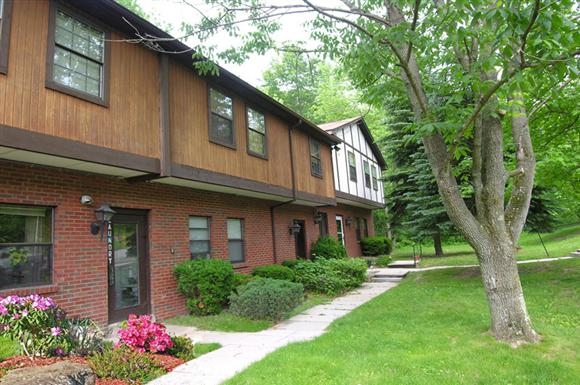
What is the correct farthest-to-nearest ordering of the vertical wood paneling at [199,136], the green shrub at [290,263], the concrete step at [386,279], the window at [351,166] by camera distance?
the window at [351,166] < the concrete step at [386,279] < the green shrub at [290,263] < the vertical wood paneling at [199,136]

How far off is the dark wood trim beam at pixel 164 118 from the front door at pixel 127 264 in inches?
51.5

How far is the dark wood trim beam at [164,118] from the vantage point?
7672 millimetres

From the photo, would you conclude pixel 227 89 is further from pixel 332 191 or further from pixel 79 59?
pixel 332 191

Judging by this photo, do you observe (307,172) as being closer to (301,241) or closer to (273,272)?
(301,241)

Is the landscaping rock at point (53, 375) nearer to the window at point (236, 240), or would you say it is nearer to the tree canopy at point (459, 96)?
the tree canopy at point (459, 96)

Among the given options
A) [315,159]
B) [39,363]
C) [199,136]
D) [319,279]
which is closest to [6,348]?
[39,363]

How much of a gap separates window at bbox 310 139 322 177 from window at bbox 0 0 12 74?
10.3 m

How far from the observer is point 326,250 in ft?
50.9

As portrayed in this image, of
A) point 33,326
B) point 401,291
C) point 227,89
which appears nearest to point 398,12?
point 227,89

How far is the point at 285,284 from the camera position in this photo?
859 cm

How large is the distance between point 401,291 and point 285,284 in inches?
161

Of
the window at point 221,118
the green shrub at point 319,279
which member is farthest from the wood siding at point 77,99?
the green shrub at point 319,279

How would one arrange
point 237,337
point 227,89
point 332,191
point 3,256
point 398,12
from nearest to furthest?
point 3,256
point 398,12
point 237,337
point 227,89
point 332,191

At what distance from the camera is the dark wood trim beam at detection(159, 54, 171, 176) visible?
7.67m
